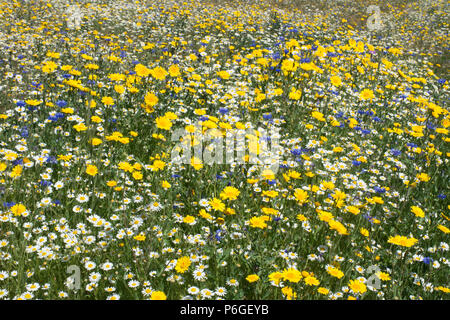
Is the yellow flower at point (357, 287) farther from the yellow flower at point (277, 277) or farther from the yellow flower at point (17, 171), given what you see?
the yellow flower at point (17, 171)

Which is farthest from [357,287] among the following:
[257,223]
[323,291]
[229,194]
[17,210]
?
[17,210]

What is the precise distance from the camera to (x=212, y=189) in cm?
372

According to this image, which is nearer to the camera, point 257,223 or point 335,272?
point 335,272

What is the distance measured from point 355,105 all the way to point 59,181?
456 centimetres

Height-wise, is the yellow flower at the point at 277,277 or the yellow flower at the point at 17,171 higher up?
the yellow flower at the point at 17,171

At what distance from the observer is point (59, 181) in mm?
3240

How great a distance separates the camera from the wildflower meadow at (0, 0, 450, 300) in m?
2.55

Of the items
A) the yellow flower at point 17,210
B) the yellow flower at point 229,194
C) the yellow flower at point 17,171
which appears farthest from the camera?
the yellow flower at point 17,171

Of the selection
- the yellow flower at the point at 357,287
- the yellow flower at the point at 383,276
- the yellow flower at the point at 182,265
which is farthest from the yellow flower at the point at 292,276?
the yellow flower at the point at 383,276

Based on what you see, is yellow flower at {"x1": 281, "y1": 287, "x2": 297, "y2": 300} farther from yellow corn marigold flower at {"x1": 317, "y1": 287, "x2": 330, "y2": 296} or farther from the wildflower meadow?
yellow corn marigold flower at {"x1": 317, "y1": 287, "x2": 330, "y2": 296}

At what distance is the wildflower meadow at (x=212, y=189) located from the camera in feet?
8.38

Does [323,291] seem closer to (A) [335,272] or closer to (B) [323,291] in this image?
(B) [323,291]
